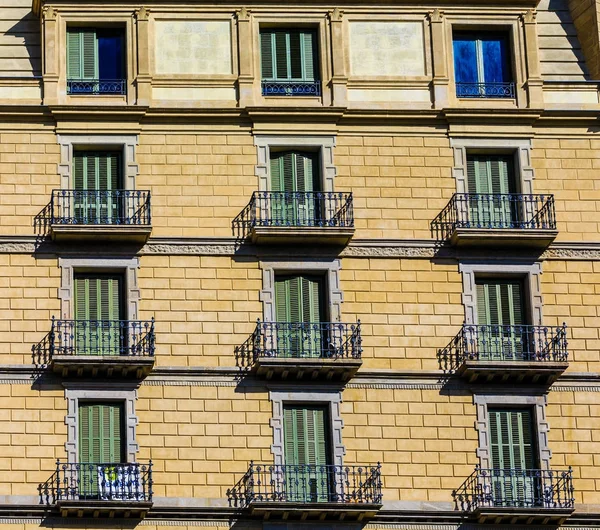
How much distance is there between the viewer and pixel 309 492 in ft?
185

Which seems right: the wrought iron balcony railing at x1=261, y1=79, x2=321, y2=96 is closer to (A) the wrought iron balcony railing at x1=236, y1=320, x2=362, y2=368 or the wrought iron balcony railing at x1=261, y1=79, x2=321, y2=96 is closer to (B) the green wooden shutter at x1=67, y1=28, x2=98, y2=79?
(B) the green wooden shutter at x1=67, y1=28, x2=98, y2=79

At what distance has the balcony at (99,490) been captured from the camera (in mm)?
55344

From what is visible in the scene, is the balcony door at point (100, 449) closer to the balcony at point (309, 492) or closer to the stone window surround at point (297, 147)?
the balcony at point (309, 492)

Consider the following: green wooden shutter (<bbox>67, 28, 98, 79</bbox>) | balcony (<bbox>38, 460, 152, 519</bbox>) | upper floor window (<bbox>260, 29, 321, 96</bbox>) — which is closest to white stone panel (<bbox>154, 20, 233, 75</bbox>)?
upper floor window (<bbox>260, 29, 321, 96</bbox>)

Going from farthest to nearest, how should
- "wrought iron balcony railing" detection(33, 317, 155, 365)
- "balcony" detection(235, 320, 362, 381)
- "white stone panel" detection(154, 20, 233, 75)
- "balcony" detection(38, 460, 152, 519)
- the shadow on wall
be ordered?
the shadow on wall < "white stone panel" detection(154, 20, 233, 75) < "balcony" detection(235, 320, 362, 381) < "wrought iron balcony railing" detection(33, 317, 155, 365) < "balcony" detection(38, 460, 152, 519)

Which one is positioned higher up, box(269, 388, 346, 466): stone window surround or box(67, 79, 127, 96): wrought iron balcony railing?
box(67, 79, 127, 96): wrought iron balcony railing

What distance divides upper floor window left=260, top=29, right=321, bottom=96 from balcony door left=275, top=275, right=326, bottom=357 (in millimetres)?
5143

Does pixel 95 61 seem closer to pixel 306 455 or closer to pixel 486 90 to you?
pixel 486 90

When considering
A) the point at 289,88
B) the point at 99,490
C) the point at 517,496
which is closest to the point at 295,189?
the point at 289,88

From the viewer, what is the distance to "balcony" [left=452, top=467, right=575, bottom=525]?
185ft

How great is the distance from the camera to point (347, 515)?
56.0 metres

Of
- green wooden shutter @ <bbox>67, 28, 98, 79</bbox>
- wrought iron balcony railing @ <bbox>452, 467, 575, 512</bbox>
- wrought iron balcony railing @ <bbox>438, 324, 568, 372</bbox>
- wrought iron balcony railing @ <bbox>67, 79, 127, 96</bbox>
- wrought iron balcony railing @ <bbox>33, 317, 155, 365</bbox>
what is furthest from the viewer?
green wooden shutter @ <bbox>67, 28, 98, 79</bbox>

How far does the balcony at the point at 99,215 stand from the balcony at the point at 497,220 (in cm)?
751

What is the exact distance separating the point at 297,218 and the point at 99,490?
28.5 ft
